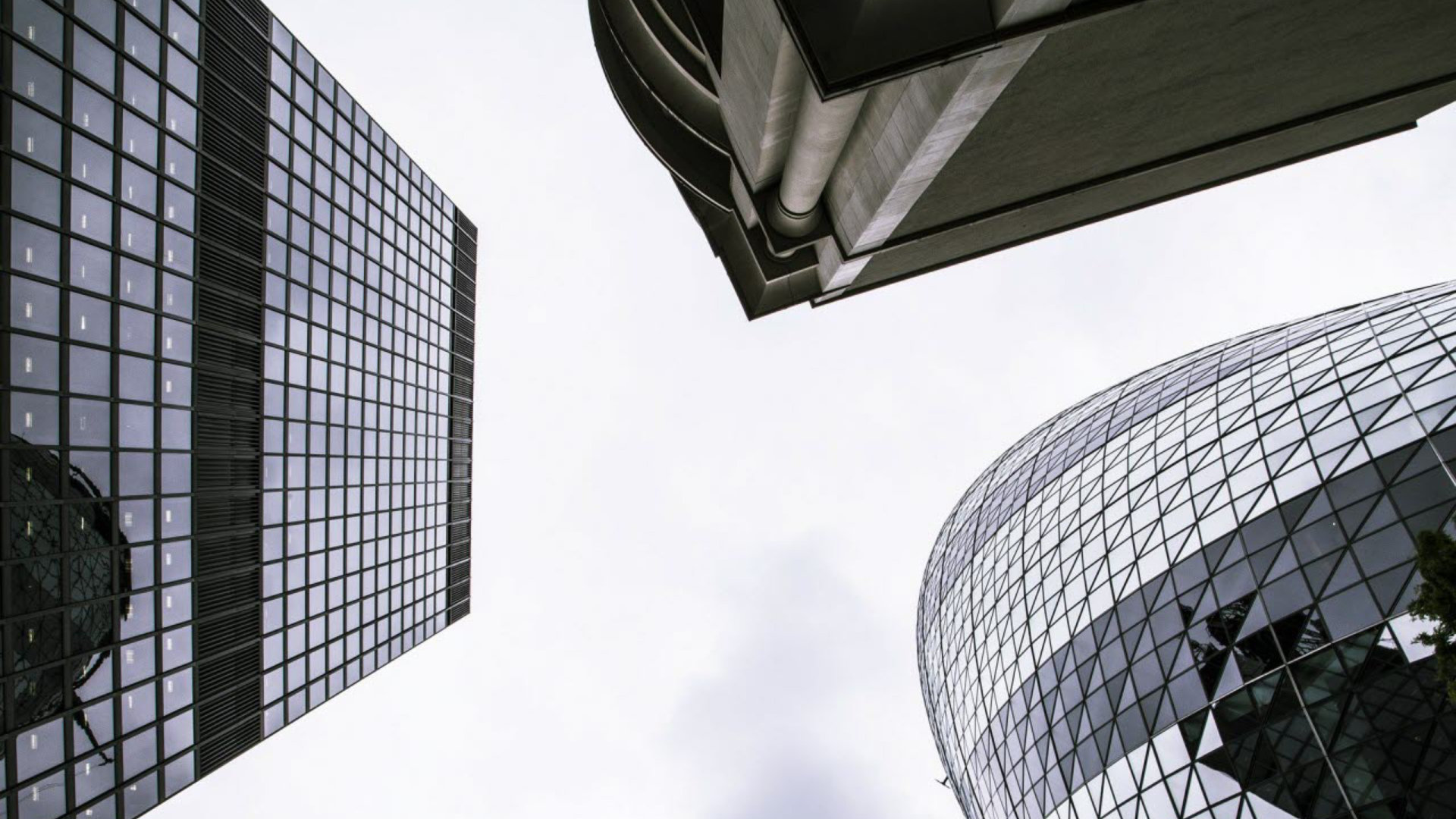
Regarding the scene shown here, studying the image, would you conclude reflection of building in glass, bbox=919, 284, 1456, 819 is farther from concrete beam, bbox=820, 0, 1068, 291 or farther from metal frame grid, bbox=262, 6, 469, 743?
metal frame grid, bbox=262, 6, 469, 743

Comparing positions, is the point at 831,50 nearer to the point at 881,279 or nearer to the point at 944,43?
the point at 944,43

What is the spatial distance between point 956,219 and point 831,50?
35.9 ft

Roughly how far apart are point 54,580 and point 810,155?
2012 cm

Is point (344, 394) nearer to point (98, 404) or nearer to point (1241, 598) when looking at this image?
point (98, 404)

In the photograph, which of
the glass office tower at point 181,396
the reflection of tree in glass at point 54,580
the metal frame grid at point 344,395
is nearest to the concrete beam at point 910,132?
the glass office tower at point 181,396

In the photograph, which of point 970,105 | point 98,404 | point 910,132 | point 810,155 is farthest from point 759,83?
point 98,404

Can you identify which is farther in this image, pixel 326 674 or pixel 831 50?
pixel 326 674

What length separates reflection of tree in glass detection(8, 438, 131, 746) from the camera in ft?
48.6

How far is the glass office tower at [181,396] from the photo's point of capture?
15070mm

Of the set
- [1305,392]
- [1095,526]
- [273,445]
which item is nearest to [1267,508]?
[1305,392]

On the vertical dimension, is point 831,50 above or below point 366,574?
above

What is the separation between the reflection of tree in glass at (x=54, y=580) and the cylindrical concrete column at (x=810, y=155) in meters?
18.2

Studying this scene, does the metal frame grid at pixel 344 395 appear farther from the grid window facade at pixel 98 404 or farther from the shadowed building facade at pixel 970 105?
the shadowed building facade at pixel 970 105

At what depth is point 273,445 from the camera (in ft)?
77.9
